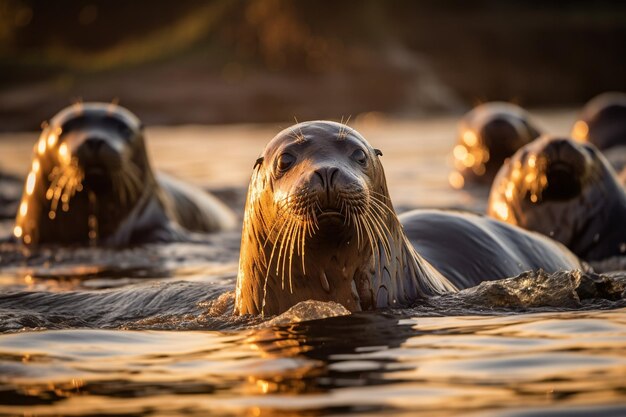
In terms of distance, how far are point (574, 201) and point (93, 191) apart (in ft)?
14.0

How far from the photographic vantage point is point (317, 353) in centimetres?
577

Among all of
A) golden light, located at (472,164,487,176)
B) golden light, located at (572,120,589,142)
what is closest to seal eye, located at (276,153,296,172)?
golden light, located at (472,164,487,176)

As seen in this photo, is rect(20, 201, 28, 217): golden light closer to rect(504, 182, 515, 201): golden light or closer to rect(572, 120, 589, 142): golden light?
rect(504, 182, 515, 201): golden light

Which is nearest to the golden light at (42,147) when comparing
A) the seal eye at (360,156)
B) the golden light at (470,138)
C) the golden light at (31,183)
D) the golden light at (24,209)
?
the golden light at (31,183)

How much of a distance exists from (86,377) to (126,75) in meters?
33.8

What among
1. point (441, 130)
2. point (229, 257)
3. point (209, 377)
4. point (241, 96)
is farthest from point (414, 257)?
point (241, 96)

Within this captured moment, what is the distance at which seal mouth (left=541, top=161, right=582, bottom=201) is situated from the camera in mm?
10297

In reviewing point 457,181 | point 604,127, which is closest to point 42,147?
point 457,181

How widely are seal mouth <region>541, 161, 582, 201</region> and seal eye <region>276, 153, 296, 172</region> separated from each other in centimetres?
415

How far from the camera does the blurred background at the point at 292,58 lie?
121ft

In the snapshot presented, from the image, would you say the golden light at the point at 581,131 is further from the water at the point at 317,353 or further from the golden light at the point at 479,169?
the water at the point at 317,353

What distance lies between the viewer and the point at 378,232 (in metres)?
6.45

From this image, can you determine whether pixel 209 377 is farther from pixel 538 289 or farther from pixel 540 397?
pixel 538 289

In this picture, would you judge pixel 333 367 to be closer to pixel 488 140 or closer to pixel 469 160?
pixel 488 140
